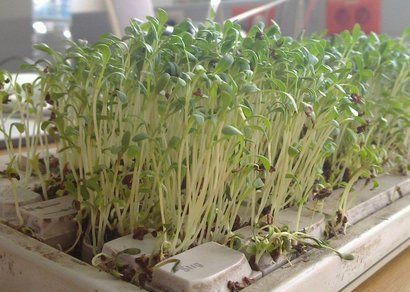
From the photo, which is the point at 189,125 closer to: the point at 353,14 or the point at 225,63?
the point at 225,63

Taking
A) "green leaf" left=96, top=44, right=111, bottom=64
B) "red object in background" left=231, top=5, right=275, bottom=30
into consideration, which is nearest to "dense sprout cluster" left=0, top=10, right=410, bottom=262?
"green leaf" left=96, top=44, right=111, bottom=64

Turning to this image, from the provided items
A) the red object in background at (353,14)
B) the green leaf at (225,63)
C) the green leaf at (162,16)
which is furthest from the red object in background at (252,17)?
the green leaf at (225,63)

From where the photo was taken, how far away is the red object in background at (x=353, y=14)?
2.49 m

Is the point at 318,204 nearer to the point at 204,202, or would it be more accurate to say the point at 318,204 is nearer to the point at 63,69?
the point at 204,202

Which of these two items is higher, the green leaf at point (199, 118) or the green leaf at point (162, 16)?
the green leaf at point (162, 16)

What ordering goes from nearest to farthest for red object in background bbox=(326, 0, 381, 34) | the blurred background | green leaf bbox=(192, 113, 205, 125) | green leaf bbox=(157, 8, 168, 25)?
1. green leaf bbox=(192, 113, 205, 125)
2. green leaf bbox=(157, 8, 168, 25)
3. the blurred background
4. red object in background bbox=(326, 0, 381, 34)

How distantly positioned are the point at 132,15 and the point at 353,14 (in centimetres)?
124

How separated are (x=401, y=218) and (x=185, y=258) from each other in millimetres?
428

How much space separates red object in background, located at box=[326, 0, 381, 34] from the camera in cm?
249

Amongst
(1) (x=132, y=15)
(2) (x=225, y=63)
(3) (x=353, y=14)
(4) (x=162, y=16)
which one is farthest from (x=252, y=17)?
(2) (x=225, y=63)

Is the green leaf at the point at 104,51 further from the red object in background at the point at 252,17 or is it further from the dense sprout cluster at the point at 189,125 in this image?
the red object in background at the point at 252,17

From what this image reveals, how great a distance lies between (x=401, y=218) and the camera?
861 mm

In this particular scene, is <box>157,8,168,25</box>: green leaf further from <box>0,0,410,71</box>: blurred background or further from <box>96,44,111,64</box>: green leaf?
<box>0,0,410,71</box>: blurred background

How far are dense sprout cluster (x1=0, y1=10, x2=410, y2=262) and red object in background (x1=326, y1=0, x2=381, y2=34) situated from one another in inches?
69.9
